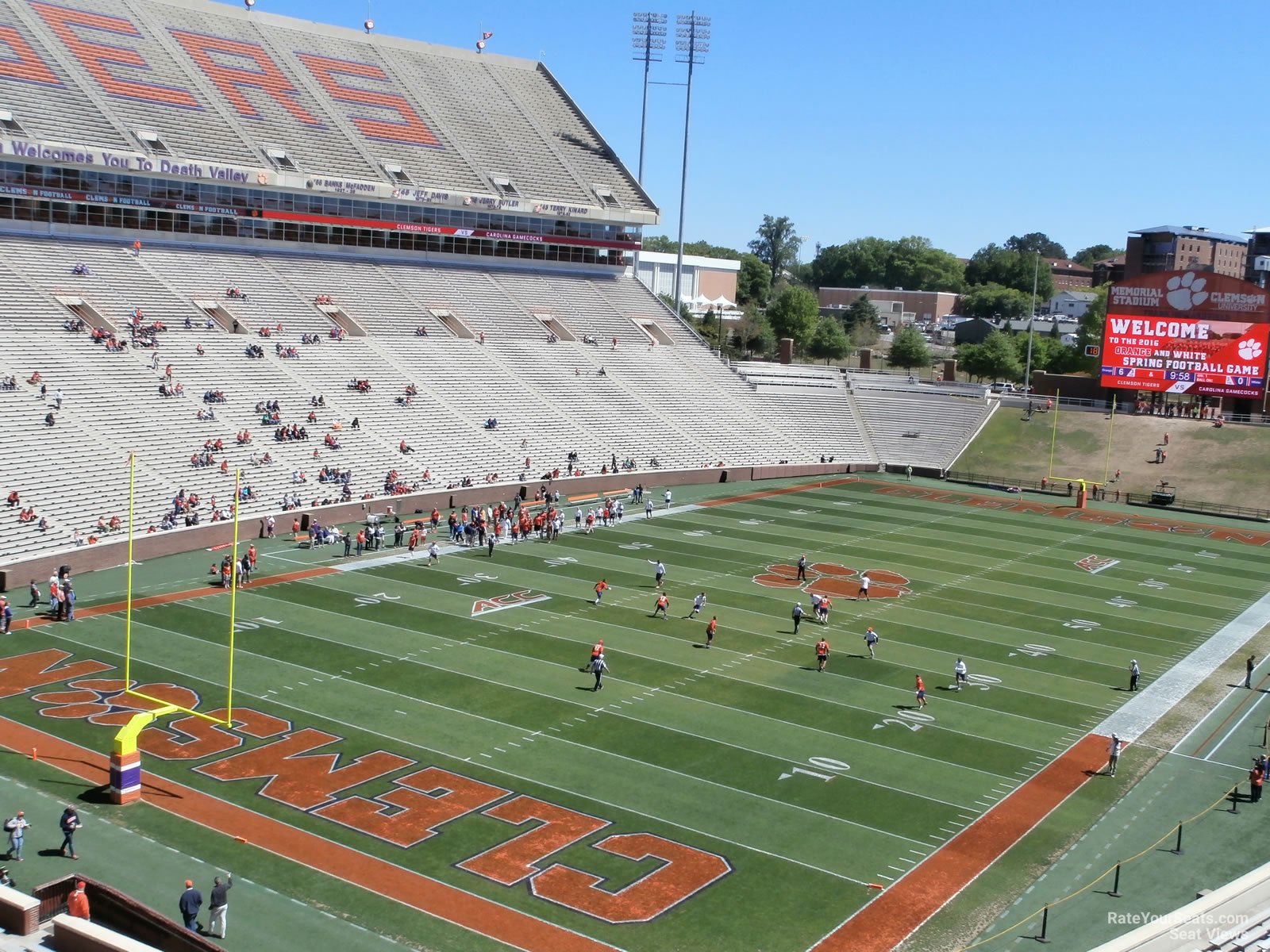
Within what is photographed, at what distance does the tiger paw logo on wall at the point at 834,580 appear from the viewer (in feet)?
121

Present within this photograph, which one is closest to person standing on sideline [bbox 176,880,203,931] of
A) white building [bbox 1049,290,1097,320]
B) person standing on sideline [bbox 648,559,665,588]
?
person standing on sideline [bbox 648,559,665,588]

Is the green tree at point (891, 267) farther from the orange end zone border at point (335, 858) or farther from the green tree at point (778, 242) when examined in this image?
the orange end zone border at point (335, 858)

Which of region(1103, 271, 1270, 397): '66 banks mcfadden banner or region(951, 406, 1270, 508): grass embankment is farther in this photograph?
region(1103, 271, 1270, 397): '66 banks mcfadden banner

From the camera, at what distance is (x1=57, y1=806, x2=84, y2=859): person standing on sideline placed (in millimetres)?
18016

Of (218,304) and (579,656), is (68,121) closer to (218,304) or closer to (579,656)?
(218,304)

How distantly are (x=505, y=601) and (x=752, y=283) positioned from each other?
111901 millimetres

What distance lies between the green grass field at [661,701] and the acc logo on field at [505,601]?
133mm

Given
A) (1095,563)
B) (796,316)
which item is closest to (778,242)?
(796,316)

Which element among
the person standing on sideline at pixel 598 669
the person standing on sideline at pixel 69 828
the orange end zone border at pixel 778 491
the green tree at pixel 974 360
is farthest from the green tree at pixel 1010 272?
the person standing on sideline at pixel 69 828

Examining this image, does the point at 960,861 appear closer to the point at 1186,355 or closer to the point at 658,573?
the point at 658,573

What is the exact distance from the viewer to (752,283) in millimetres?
141375

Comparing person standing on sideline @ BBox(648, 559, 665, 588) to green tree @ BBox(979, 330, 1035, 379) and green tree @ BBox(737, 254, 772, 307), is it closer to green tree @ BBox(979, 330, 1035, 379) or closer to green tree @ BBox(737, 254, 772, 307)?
green tree @ BBox(979, 330, 1035, 379)

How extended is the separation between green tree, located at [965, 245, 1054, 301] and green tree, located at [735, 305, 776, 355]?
7291 cm

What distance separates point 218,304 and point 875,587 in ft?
104
